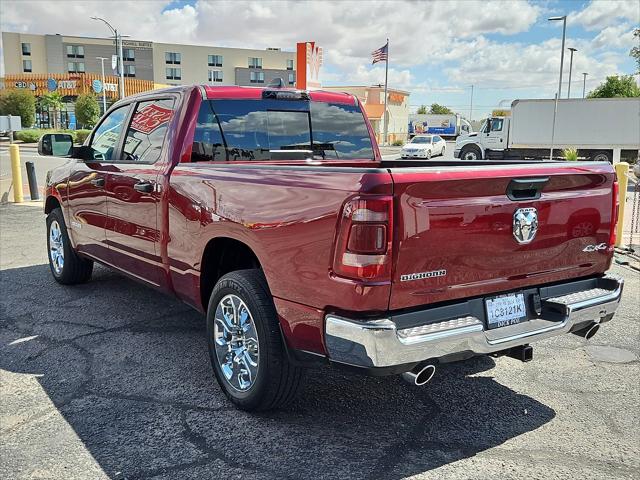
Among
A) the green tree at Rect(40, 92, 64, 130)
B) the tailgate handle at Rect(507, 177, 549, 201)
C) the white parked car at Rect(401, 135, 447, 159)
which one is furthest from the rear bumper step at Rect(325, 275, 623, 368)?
the green tree at Rect(40, 92, 64, 130)

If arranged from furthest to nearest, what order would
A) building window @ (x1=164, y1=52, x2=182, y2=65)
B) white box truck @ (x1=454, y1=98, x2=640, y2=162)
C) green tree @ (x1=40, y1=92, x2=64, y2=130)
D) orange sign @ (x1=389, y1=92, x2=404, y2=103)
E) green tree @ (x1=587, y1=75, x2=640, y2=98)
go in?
building window @ (x1=164, y1=52, x2=182, y2=65), orange sign @ (x1=389, y1=92, x2=404, y2=103), green tree @ (x1=40, y1=92, x2=64, y2=130), green tree @ (x1=587, y1=75, x2=640, y2=98), white box truck @ (x1=454, y1=98, x2=640, y2=162)

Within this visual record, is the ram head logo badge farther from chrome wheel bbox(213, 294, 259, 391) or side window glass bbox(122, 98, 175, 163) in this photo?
side window glass bbox(122, 98, 175, 163)

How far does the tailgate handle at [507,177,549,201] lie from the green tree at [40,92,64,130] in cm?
7199

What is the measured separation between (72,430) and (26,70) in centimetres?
9498

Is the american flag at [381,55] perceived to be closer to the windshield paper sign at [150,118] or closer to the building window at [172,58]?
the windshield paper sign at [150,118]

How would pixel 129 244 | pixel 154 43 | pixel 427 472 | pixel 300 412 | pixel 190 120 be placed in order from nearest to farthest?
pixel 427 472 < pixel 300 412 < pixel 190 120 < pixel 129 244 < pixel 154 43

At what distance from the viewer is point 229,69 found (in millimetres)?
92500

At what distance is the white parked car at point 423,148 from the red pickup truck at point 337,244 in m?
31.0

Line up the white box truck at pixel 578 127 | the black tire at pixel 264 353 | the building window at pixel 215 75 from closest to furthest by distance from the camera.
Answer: the black tire at pixel 264 353, the white box truck at pixel 578 127, the building window at pixel 215 75

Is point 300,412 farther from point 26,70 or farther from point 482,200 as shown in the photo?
point 26,70

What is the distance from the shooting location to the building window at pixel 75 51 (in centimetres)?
8688

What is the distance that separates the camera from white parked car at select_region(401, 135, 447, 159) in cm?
3516

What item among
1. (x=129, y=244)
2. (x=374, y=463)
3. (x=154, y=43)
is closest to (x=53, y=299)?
(x=129, y=244)

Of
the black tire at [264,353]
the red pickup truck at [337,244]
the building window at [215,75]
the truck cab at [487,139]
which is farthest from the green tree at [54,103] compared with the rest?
the black tire at [264,353]
